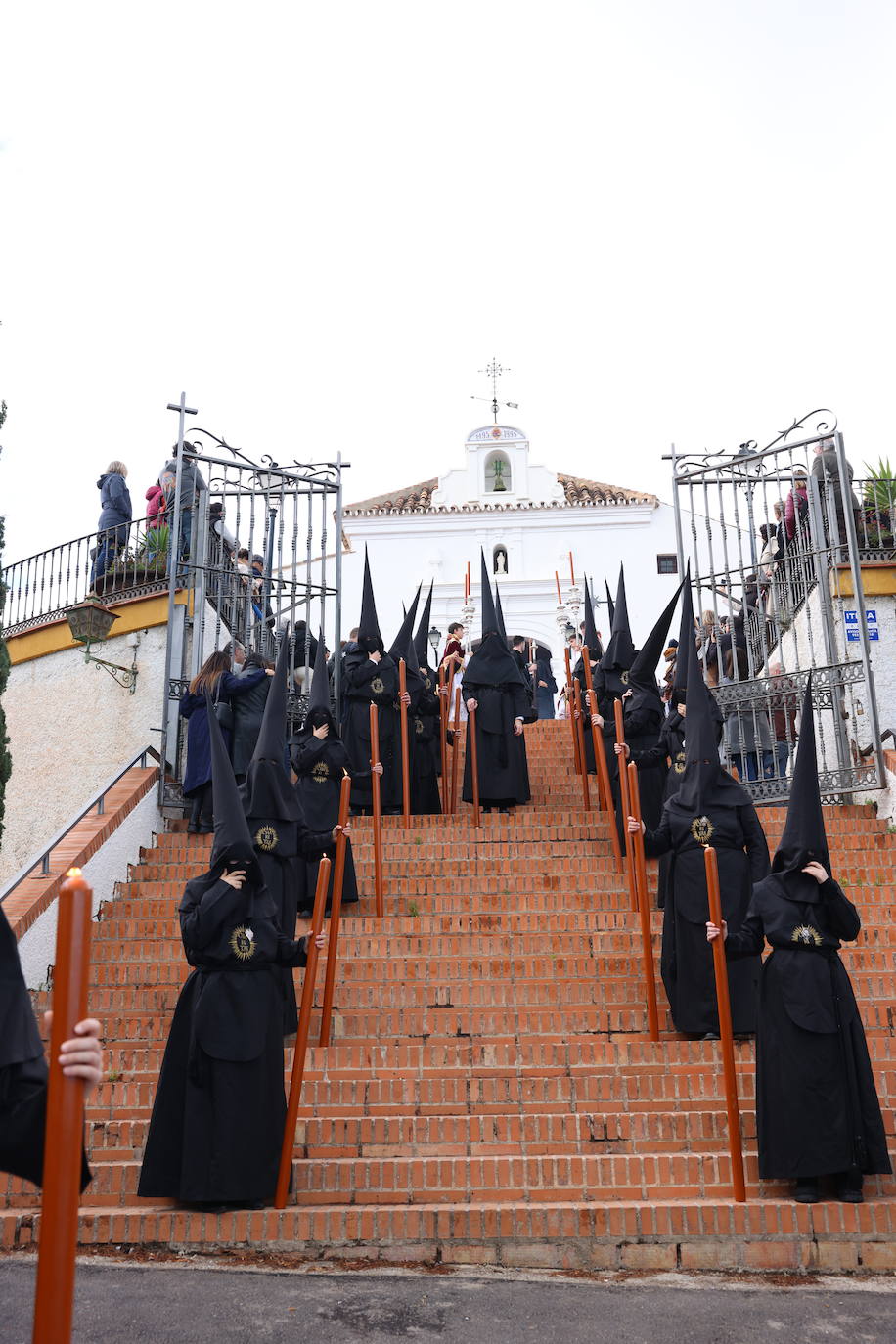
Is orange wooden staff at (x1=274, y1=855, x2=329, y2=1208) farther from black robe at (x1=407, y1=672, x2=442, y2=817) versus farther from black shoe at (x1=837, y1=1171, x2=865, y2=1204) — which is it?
black robe at (x1=407, y1=672, x2=442, y2=817)

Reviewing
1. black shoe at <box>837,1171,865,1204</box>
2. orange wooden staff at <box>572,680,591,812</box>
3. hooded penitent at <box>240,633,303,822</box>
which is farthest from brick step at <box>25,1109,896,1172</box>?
orange wooden staff at <box>572,680,591,812</box>

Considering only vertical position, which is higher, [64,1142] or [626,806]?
[626,806]

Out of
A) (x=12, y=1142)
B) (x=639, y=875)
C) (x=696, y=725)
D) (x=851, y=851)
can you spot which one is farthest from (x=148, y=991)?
(x=851, y=851)

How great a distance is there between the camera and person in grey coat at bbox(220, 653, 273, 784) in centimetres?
1013

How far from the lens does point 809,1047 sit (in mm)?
5551

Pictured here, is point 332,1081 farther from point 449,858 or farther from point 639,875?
point 449,858

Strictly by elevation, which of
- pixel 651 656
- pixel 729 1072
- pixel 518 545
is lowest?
pixel 729 1072

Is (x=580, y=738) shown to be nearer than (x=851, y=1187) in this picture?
No

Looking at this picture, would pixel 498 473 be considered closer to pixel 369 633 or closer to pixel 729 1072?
pixel 369 633

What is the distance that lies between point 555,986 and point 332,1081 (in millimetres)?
1569

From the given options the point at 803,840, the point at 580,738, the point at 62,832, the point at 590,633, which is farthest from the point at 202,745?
the point at 803,840

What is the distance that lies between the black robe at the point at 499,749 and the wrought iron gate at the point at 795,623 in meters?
2.00

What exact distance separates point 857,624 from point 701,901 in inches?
195

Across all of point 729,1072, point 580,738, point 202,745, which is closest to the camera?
point 729,1072
